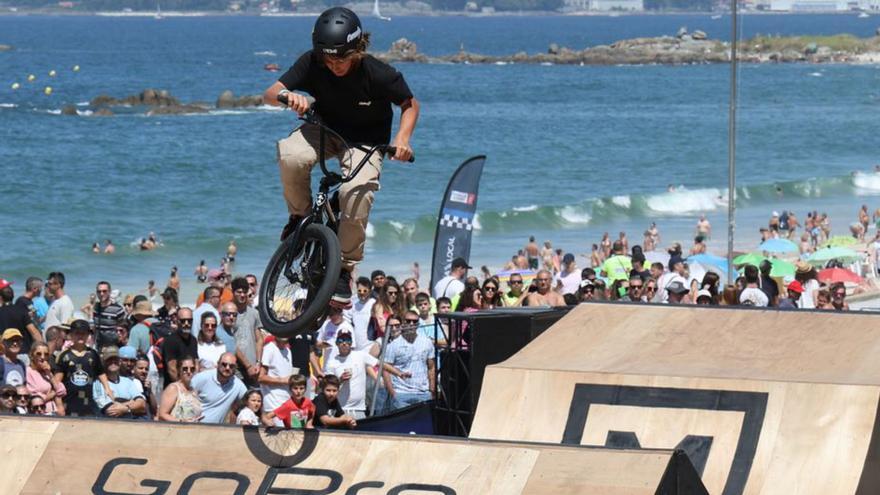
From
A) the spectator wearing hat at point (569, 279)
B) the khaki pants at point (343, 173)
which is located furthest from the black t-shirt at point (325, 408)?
the spectator wearing hat at point (569, 279)

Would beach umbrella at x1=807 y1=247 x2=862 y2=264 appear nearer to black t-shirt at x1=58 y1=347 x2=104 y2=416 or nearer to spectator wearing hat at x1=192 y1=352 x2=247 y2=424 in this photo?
spectator wearing hat at x1=192 y1=352 x2=247 y2=424

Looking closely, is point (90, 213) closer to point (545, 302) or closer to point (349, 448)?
point (545, 302)

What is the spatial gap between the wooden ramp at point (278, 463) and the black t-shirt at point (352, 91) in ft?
5.99

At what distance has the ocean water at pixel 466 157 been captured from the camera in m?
40.9

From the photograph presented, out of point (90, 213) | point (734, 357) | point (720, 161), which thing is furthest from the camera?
point (720, 161)

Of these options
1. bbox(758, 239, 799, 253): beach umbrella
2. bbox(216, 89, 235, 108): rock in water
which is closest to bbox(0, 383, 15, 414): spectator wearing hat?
bbox(758, 239, 799, 253): beach umbrella

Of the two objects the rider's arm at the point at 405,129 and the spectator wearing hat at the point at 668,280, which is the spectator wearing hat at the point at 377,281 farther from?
the rider's arm at the point at 405,129

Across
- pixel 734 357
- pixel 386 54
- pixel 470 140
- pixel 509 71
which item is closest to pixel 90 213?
pixel 470 140

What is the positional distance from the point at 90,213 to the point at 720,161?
28101 millimetres

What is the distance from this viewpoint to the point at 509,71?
12162 centimetres

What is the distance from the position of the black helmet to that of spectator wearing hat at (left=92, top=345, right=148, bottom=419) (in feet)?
15.7

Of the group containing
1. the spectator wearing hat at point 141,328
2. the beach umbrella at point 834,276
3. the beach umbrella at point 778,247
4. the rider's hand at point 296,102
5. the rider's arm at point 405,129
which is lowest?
the beach umbrella at point 778,247

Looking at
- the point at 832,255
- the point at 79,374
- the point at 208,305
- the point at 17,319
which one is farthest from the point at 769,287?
the point at 832,255

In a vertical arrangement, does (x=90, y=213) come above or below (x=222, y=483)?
below
